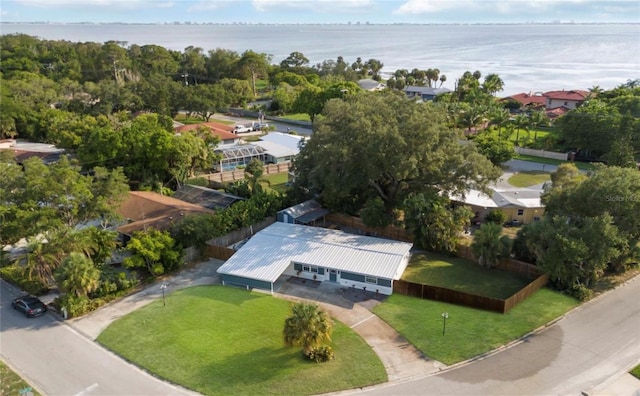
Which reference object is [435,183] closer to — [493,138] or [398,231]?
[398,231]

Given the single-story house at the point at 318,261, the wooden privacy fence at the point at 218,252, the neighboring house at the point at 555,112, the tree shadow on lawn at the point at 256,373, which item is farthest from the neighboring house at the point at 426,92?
the tree shadow on lawn at the point at 256,373

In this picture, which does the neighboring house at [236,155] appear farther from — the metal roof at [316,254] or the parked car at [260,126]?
the metal roof at [316,254]

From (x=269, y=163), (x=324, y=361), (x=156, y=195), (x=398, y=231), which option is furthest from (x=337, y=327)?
(x=269, y=163)

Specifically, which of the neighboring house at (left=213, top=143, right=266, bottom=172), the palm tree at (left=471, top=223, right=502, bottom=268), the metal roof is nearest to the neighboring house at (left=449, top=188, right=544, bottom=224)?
the palm tree at (left=471, top=223, right=502, bottom=268)

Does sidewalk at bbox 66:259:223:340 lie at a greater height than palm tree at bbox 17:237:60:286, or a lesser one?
lesser

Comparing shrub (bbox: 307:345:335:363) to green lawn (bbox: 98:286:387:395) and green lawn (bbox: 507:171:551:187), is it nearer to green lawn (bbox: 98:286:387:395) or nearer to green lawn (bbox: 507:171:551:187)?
green lawn (bbox: 98:286:387:395)
